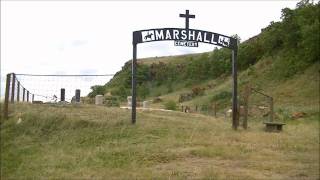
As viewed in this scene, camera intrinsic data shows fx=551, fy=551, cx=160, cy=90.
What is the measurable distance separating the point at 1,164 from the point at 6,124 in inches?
143

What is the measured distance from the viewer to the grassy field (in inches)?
395

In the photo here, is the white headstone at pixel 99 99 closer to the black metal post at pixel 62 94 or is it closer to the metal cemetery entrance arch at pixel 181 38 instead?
the black metal post at pixel 62 94

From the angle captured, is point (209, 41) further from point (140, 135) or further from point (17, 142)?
point (17, 142)

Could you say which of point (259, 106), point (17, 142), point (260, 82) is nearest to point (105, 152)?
point (17, 142)

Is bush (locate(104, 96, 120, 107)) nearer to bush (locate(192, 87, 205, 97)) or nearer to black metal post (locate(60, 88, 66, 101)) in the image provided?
black metal post (locate(60, 88, 66, 101))

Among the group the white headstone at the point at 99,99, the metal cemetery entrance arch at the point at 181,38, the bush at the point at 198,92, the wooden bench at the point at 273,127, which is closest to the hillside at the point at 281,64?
the white headstone at the point at 99,99

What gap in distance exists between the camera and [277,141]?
1348 centimetres

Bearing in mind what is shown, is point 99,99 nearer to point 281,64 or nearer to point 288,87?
point 288,87

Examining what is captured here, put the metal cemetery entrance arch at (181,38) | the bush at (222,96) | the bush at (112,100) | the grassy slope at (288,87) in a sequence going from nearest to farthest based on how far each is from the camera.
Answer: the metal cemetery entrance arch at (181,38) < the grassy slope at (288,87) < the bush at (112,100) < the bush at (222,96)

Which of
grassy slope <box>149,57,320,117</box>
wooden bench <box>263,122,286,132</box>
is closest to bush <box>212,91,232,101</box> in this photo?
grassy slope <box>149,57,320,117</box>

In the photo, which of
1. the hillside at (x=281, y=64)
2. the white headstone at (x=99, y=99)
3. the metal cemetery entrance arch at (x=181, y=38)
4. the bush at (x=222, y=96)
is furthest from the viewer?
the bush at (x=222, y=96)

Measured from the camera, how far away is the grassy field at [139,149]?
32.9ft

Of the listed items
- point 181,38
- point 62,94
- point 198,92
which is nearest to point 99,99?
point 62,94

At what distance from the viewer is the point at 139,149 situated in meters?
11.7
